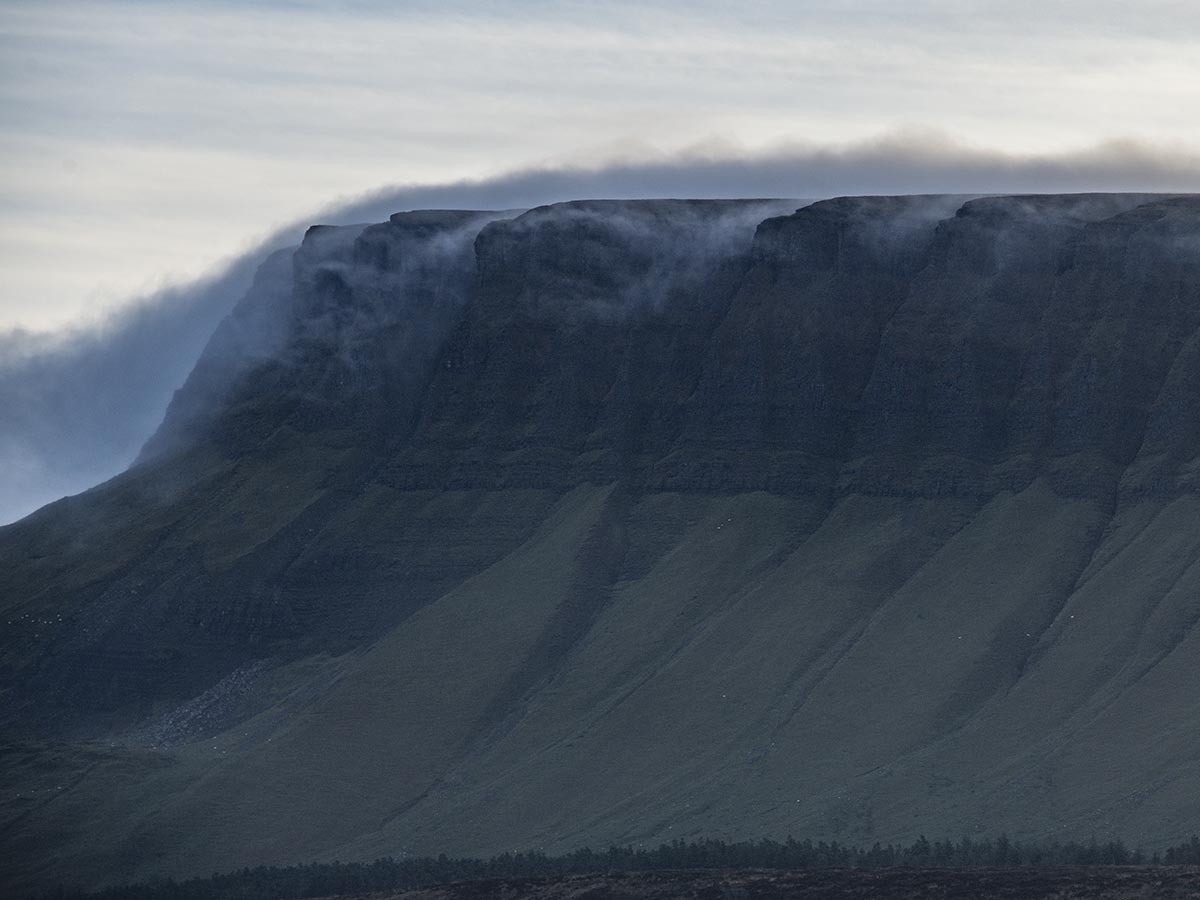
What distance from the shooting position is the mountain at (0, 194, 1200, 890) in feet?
516

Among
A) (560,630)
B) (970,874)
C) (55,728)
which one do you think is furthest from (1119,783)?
(55,728)

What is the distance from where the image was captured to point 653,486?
188 meters

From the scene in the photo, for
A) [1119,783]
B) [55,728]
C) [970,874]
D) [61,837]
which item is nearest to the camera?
[970,874]

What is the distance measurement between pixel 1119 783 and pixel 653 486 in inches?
1940

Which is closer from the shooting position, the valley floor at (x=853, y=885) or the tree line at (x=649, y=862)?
the valley floor at (x=853, y=885)

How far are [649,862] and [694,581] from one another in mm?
35001

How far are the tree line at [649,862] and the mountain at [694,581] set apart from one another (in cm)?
352

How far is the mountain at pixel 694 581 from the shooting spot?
6186 inches

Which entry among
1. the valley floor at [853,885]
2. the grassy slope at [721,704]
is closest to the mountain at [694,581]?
the grassy slope at [721,704]

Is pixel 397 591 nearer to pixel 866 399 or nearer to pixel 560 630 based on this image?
pixel 560 630

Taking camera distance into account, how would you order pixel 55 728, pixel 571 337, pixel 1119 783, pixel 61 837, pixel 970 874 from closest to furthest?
pixel 970 874, pixel 1119 783, pixel 61 837, pixel 55 728, pixel 571 337

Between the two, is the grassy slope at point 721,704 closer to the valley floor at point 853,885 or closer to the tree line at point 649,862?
the tree line at point 649,862

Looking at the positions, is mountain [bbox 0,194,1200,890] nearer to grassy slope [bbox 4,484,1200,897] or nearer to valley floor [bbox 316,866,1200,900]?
grassy slope [bbox 4,484,1200,897]

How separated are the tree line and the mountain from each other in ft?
11.5
